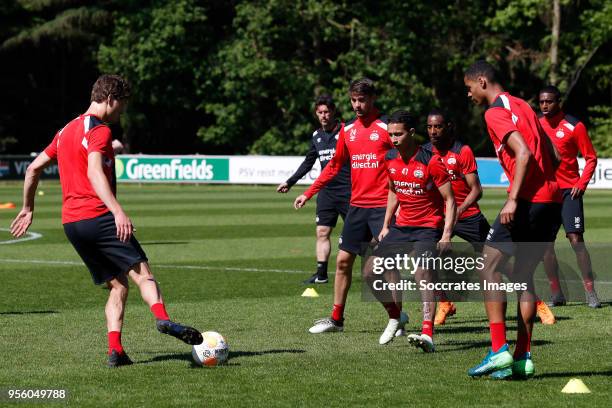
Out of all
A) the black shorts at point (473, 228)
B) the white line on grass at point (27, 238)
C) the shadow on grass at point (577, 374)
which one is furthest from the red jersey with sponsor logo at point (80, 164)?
the white line on grass at point (27, 238)

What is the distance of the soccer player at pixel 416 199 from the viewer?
9.86m

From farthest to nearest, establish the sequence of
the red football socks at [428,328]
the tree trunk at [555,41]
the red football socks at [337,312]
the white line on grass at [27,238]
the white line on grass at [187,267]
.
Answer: the tree trunk at [555,41] → the white line on grass at [27,238] → the white line on grass at [187,267] → the red football socks at [337,312] → the red football socks at [428,328]

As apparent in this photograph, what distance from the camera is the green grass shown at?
305 inches

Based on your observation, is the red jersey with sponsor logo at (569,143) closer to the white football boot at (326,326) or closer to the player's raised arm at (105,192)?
the white football boot at (326,326)

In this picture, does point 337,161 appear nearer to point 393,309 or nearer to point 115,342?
point 393,309

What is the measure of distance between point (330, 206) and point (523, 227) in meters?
7.44

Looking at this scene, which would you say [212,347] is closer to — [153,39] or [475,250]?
[475,250]

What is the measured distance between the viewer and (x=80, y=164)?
869 centimetres

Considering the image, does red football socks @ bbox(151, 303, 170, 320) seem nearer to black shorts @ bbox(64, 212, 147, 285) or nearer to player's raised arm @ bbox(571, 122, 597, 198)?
black shorts @ bbox(64, 212, 147, 285)

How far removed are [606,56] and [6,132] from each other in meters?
27.1

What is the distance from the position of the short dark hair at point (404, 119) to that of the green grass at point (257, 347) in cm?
175

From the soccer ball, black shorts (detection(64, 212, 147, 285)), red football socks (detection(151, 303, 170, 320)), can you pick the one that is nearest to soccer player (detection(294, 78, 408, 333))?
the soccer ball

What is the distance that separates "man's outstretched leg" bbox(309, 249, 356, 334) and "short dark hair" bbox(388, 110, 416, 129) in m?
1.49

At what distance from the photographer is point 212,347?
29.0 feet
